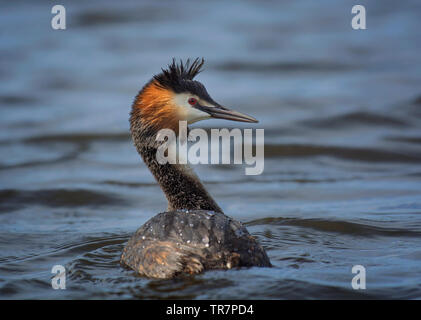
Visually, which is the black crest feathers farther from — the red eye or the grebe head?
the red eye

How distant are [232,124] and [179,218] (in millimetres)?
7345

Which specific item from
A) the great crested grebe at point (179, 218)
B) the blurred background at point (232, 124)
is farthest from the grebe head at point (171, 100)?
the blurred background at point (232, 124)

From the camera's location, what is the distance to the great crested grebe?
17.9 feet

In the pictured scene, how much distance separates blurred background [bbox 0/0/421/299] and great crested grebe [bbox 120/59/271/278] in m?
0.13

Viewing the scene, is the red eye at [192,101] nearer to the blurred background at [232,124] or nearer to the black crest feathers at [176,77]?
the black crest feathers at [176,77]

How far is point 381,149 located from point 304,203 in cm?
280

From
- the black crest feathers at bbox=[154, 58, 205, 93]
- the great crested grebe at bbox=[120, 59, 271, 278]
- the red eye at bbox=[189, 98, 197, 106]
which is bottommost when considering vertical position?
the great crested grebe at bbox=[120, 59, 271, 278]

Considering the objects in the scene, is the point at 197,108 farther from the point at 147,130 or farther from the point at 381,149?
the point at 381,149

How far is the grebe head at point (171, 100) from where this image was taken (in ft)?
22.0

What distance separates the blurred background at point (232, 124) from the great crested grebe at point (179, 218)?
0.13 m

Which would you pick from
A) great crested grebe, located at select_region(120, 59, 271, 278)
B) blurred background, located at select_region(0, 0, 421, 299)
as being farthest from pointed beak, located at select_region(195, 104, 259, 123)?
blurred background, located at select_region(0, 0, 421, 299)

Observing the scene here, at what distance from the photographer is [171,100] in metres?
6.73

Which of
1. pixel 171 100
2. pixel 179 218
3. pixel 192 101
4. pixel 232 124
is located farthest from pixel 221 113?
pixel 232 124

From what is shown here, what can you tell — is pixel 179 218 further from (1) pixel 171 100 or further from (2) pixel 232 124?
(2) pixel 232 124
